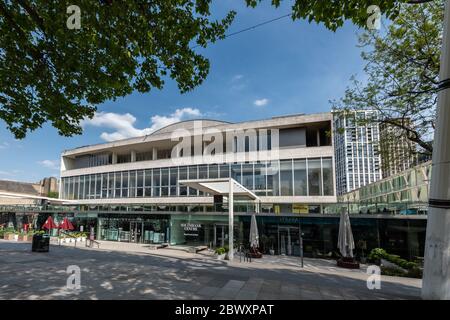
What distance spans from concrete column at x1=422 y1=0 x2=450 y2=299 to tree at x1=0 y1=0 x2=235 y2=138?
5.73 metres

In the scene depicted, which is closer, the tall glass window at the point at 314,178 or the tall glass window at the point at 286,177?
the tall glass window at the point at 314,178

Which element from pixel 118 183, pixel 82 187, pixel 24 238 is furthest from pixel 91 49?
pixel 82 187

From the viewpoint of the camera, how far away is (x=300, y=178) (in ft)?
83.8

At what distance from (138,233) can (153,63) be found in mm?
22673

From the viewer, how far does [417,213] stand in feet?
54.3

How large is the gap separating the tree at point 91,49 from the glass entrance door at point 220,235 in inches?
632

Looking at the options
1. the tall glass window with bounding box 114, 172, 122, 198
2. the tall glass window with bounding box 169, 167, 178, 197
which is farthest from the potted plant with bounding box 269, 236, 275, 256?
the tall glass window with bounding box 114, 172, 122, 198

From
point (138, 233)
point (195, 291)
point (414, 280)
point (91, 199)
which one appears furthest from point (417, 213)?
point (91, 199)

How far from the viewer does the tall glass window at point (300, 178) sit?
2525 cm

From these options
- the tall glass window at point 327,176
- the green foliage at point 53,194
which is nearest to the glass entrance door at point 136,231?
the tall glass window at point 327,176

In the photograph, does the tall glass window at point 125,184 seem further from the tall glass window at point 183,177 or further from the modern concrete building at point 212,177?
the tall glass window at point 183,177

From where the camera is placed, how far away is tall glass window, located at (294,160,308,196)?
2525cm

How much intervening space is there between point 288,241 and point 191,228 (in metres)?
8.97

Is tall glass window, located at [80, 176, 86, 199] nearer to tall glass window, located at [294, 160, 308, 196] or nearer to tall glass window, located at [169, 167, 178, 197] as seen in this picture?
tall glass window, located at [169, 167, 178, 197]
